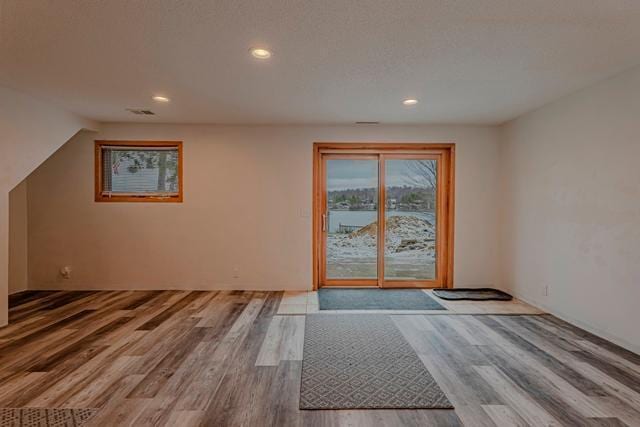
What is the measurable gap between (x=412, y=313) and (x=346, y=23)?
3.09 m

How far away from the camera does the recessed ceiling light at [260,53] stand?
97.3 inches

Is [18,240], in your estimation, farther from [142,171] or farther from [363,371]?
[363,371]

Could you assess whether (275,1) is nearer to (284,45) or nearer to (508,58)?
(284,45)

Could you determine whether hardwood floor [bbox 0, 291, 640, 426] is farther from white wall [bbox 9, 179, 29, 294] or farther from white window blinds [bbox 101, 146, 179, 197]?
white window blinds [bbox 101, 146, 179, 197]

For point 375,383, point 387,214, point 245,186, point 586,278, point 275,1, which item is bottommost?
point 375,383

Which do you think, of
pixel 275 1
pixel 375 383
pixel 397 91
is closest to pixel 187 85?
pixel 275 1

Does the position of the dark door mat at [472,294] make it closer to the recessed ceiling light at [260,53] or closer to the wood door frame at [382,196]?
the wood door frame at [382,196]

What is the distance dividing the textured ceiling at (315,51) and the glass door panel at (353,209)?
4.05ft

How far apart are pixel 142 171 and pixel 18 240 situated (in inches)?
77.2

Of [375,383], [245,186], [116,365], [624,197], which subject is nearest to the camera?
[375,383]

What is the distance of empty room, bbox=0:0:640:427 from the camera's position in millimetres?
2076

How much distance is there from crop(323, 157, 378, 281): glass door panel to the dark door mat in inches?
40.1

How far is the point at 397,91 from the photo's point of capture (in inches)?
132

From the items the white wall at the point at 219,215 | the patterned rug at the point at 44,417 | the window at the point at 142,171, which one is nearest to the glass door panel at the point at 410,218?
the white wall at the point at 219,215
